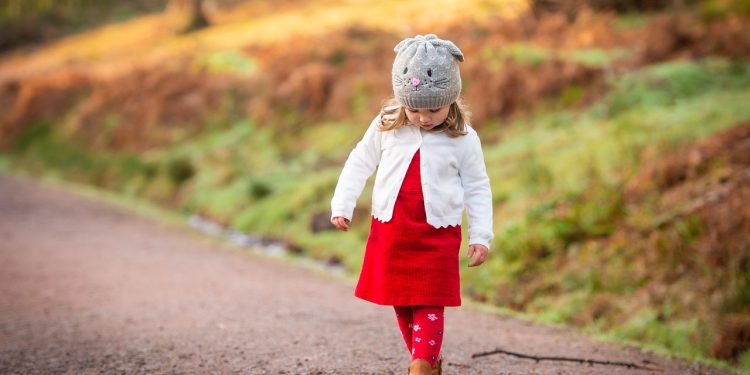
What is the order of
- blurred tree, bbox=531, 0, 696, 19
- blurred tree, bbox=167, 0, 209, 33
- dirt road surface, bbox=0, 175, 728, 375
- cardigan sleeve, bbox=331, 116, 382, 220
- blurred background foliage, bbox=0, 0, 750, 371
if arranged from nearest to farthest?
cardigan sleeve, bbox=331, 116, 382, 220
dirt road surface, bbox=0, 175, 728, 375
blurred background foliage, bbox=0, 0, 750, 371
blurred tree, bbox=531, 0, 696, 19
blurred tree, bbox=167, 0, 209, 33

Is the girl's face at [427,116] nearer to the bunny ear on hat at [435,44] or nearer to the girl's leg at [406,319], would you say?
the bunny ear on hat at [435,44]

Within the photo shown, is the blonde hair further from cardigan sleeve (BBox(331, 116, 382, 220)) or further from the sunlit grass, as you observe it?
the sunlit grass

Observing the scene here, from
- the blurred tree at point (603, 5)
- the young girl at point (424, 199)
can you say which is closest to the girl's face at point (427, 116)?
the young girl at point (424, 199)

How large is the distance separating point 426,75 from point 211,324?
315 cm

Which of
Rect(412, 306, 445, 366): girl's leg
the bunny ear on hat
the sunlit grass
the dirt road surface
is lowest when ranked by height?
the dirt road surface

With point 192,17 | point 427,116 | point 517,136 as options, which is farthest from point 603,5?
point 192,17

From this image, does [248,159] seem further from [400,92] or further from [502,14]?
[400,92]

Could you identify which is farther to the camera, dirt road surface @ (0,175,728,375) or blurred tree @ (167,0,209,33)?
Result: blurred tree @ (167,0,209,33)

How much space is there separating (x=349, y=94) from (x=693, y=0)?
274 inches

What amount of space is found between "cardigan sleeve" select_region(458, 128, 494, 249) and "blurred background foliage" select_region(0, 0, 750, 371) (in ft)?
9.57

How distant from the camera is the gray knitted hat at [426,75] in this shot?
435cm

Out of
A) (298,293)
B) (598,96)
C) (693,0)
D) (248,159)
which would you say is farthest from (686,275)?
(248,159)

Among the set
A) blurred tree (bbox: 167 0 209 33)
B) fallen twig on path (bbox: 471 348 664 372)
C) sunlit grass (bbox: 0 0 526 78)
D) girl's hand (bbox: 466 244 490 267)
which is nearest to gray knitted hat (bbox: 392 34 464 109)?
girl's hand (bbox: 466 244 490 267)

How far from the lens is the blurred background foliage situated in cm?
805
